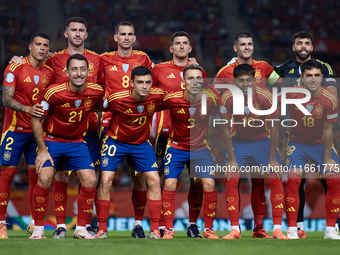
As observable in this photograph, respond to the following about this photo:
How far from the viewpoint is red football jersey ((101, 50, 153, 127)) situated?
6.84 m

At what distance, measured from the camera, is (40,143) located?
19.5 ft

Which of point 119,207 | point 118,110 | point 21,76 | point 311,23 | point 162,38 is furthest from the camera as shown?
point 311,23

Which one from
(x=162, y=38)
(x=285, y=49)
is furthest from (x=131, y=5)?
(x=285, y=49)

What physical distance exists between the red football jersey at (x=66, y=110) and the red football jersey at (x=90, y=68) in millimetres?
536

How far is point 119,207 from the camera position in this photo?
36.0ft

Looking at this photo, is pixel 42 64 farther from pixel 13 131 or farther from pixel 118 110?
pixel 118 110

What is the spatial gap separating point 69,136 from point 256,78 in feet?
8.61

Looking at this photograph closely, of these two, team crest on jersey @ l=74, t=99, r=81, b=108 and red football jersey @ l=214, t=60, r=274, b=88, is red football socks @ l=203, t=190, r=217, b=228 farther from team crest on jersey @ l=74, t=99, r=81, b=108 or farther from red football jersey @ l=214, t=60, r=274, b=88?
team crest on jersey @ l=74, t=99, r=81, b=108

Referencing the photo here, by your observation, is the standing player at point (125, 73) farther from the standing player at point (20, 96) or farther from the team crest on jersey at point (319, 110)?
the team crest on jersey at point (319, 110)

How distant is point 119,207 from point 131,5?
1444cm

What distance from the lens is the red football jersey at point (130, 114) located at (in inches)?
243

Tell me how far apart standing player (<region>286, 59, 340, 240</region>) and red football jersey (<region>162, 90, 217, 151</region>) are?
114cm

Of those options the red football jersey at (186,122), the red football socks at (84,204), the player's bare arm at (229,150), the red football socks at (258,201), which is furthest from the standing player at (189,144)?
the red football socks at (84,204)

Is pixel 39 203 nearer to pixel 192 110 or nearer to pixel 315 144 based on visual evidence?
pixel 192 110
